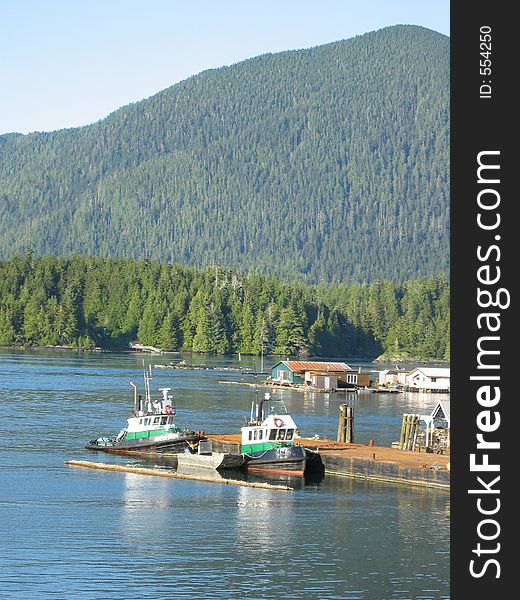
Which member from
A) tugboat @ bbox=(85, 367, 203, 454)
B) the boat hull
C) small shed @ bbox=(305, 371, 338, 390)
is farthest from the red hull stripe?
small shed @ bbox=(305, 371, 338, 390)

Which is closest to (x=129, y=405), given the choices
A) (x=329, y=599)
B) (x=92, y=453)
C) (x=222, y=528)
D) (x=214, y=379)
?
(x=92, y=453)

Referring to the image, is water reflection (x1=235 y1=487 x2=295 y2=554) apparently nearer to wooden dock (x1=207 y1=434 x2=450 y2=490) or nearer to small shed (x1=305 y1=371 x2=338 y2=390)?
wooden dock (x1=207 y1=434 x2=450 y2=490)

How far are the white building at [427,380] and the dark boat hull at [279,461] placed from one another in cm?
10050

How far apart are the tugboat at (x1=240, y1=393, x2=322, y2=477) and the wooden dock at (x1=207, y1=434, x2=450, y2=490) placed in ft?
5.68

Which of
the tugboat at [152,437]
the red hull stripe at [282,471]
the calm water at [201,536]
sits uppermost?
the tugboat at [152,437]

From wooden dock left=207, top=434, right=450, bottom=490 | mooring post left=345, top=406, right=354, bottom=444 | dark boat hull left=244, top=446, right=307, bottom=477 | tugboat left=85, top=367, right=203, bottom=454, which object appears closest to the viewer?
wooden dock left=207, top=434, right=450, bottom=490

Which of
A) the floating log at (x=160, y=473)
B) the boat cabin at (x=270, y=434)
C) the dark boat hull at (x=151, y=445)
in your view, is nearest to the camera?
the floating log at (x=160, y=473)

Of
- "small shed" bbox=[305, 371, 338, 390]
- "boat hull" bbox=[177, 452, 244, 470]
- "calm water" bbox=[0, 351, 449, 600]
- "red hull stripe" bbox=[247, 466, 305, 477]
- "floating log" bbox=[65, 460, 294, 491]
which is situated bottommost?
"calm water" bbox=[0, 351, 449, 600]

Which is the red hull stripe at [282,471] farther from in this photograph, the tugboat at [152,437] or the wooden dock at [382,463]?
the tugboat at [152,437]

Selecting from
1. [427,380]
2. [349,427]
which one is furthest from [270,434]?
[427,380]

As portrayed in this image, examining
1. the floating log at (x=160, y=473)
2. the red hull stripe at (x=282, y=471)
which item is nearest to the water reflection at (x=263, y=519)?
the floating log at (x=160, y=473)

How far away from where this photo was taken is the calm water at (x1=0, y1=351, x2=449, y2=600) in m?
46.4

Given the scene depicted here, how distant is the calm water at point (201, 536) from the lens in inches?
Answer: 1828

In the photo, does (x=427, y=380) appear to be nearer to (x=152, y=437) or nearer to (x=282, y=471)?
(x=152, y=437)
